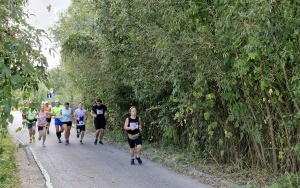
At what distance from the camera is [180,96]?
9734mm

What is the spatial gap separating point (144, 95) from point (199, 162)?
3561 mm

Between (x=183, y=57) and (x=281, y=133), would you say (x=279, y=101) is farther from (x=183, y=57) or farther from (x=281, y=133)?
(x=183, y=57)

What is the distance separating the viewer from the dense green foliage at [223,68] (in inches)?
241

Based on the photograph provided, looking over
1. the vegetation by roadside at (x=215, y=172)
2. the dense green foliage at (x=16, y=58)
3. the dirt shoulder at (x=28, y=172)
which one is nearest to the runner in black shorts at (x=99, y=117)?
the dirt shoulder at (x=28, y=172)

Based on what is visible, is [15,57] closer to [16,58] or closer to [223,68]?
[16,58]

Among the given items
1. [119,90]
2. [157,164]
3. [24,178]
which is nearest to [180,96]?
[157,164]

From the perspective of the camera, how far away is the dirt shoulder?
8.60 meters

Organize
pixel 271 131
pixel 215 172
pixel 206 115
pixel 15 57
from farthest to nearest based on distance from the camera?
pixel 206 115
pixel 215 172
pixel 271 131
pixel 15 57

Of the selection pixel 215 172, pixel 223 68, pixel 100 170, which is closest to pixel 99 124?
pixel 100 170

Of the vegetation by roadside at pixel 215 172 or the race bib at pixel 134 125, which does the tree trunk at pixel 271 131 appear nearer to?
the vegetation by roadside at pixel 215 172

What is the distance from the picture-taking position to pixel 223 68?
7.93 metres

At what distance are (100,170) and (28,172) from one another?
76.2 inches

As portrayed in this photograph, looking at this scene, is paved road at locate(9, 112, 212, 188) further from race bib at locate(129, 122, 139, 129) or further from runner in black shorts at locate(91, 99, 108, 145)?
runner in black shorts at locate(91, 99, 108, 145)

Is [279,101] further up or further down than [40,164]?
further up
